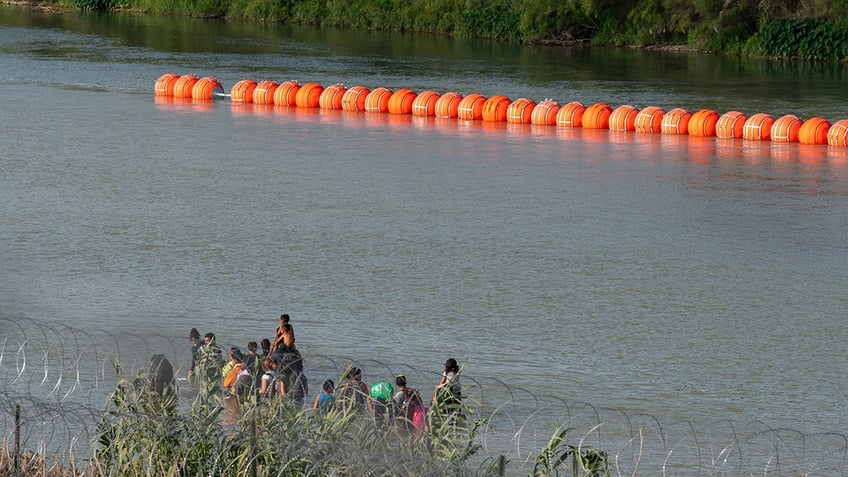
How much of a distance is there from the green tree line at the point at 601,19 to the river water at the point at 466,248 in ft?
45.8

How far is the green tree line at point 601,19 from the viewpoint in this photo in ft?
231

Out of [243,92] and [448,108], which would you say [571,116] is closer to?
[448,108]

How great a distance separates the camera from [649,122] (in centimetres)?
4650

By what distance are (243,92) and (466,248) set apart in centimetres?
2631

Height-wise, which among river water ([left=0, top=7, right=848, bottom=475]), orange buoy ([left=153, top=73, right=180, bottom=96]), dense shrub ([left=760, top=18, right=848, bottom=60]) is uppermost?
dense shrub ([left=760, top=18, right=848, bottom=60])

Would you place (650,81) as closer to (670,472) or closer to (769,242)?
(769,242)

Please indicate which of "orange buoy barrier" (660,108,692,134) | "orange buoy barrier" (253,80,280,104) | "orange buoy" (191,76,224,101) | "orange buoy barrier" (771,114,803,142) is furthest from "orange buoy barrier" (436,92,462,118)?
"orange buoy barrier" (771,114,803,142)

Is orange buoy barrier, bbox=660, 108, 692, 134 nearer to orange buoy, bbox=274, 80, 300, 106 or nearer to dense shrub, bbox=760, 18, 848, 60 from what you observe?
orange buoy, bbox=274, 80, 300, 106

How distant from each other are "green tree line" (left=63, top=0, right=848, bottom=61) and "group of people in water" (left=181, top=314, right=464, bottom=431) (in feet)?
183

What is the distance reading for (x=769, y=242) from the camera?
101 ft

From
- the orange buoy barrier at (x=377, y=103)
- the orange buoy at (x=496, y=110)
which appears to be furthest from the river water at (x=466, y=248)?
the orange buoy barrier at (x=377, y=103)

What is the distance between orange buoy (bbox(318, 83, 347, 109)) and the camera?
52.4 metres

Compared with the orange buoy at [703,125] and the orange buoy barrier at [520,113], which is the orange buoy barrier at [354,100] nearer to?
the orange buoy barrier at [520,113]

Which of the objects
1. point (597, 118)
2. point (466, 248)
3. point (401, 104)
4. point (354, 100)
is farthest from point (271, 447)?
point (354, 100)
